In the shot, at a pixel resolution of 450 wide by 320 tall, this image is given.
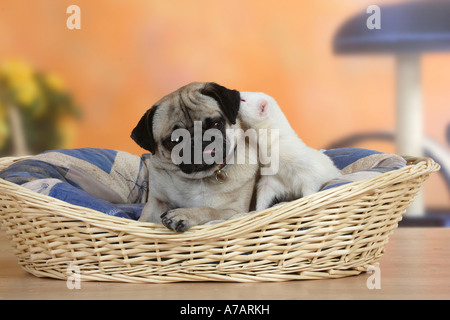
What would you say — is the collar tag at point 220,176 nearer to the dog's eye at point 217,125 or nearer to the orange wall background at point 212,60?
the dog's eye at point 217,125

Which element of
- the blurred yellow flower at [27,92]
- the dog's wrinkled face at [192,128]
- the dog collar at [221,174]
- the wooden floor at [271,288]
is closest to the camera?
the wooden floor at [271,288]

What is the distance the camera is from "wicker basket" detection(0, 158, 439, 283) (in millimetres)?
1915

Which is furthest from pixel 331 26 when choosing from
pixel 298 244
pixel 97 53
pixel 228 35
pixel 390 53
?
pixel 298 244

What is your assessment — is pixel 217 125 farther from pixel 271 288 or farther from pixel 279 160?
pixel 271 288

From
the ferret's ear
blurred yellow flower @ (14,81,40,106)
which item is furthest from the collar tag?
blurred yellow flower @ (14,81,40,106)

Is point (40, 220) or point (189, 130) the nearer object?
point (40, 220)

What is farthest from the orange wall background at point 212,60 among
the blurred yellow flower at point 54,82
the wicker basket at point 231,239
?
the wicker basket at point 231,239

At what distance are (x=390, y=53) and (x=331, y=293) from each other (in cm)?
291

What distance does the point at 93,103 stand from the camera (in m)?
4.24

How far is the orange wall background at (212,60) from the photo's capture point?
4.23m

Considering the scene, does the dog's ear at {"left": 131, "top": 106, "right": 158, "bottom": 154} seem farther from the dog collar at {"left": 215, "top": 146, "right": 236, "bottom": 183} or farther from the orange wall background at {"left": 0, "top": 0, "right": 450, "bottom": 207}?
the orange wall background at {"left": 0, "top": 0, "right": 450, "bottom": 207}

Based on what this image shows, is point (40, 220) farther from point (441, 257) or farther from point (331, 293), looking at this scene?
point (441, 257)

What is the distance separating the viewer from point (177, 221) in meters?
1.93

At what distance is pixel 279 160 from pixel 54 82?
250cm
